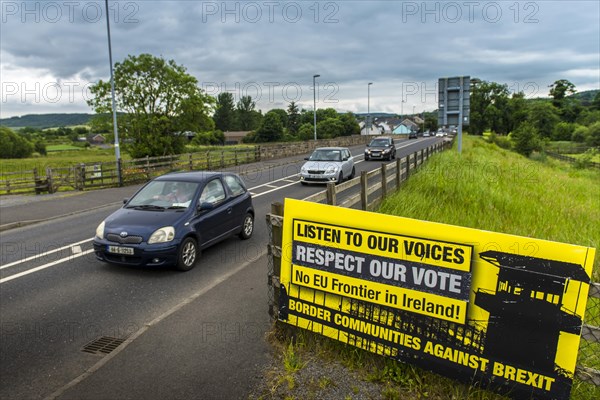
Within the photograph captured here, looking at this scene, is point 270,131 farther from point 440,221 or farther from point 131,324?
point 131,324

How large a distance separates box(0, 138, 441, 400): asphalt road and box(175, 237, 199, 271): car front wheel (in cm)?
15

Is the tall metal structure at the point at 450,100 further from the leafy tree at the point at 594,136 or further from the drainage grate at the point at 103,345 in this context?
the leafy tree at the point at 594,136

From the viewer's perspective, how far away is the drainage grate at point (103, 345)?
4.54 m

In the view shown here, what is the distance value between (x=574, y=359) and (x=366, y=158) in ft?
87.2

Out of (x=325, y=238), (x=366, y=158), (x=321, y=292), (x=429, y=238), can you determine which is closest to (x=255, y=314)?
(x=321, y=292)

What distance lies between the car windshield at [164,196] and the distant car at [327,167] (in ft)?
31.4

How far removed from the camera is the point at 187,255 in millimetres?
7105

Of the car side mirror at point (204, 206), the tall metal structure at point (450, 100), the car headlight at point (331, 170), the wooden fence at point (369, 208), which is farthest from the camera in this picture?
the tall metal structure at point (450, 100)

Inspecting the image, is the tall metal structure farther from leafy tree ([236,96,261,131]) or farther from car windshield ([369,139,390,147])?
leafy tree ([236,96,261,131])

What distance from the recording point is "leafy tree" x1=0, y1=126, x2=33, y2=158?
257 feet

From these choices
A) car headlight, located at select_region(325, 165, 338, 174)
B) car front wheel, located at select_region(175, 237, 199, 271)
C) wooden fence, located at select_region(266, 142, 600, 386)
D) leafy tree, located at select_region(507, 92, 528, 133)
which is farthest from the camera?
leafy tree, located at select_region(507, 92, 528, 133)

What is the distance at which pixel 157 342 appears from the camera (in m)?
4.55

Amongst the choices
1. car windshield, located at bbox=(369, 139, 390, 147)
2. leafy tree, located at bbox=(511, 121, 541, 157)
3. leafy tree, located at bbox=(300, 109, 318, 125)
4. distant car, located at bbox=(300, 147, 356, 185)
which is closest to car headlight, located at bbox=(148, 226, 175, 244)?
distant car, located at bbox=(300, 147, 356, 185)

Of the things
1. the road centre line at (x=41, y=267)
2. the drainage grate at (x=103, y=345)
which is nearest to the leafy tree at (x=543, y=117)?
the road centre line at (x=41, y=267)
